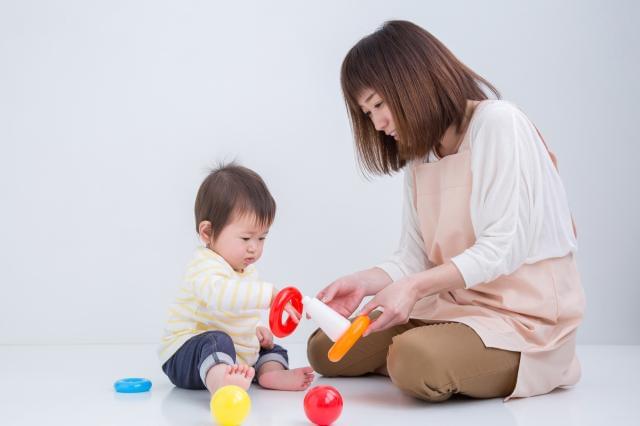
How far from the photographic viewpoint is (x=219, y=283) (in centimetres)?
152

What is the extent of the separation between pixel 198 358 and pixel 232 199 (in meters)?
0.34

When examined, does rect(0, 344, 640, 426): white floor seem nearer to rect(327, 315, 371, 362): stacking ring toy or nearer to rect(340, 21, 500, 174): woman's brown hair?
rect(327, 315, 371, 362): stacking ring toy

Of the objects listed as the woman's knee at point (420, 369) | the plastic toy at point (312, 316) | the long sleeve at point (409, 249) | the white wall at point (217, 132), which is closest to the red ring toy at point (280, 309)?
the plastic toy at point (312, 316)

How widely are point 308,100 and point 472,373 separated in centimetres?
128

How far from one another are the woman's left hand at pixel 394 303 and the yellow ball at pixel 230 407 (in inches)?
10.9

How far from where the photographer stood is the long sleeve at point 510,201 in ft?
4.87

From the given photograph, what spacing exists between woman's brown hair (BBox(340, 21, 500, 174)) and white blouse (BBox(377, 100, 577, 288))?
7 cm

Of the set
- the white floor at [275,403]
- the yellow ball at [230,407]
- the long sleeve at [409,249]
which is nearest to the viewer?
the yellow ball at [230,407]

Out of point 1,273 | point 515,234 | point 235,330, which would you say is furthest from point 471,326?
point 1,273

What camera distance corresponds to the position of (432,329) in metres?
1.51

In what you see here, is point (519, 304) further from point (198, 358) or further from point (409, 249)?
point (198, 358)

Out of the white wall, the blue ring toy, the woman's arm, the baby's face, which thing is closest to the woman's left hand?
the woman's arm

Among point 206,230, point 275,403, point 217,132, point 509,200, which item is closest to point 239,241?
point 206,230

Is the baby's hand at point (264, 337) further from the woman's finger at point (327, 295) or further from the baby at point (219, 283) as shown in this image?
the woman's finger at point (327, 295)
